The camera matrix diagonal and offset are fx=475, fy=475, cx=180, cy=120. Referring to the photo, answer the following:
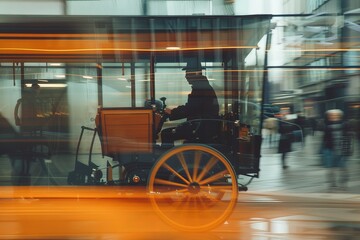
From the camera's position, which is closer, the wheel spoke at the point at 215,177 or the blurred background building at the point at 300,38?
the blurred background building at the point at 300,38

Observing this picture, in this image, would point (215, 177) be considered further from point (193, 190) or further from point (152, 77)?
point (152, 77)

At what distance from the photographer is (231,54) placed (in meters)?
4.33

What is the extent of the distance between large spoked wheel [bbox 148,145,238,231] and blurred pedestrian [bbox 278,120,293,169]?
1.63 ft

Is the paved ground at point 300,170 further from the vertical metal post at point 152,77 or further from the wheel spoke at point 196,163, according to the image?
the vertical metal post at point 152,77

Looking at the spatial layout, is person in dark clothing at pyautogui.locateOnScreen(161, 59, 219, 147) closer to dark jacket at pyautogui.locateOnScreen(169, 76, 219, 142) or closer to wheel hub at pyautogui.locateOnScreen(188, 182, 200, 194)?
dark jacket at pyautogui.locateOnScreen(169, 76, 219, 142)

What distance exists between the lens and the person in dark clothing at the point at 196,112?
14.2 ft

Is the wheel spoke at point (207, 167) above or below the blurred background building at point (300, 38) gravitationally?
below

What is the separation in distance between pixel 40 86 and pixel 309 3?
256 cm

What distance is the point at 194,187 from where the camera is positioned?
4426 millimetres

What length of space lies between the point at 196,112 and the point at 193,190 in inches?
28.8

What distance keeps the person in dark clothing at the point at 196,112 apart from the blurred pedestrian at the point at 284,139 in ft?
2.01

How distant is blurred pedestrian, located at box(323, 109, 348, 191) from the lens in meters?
4.39

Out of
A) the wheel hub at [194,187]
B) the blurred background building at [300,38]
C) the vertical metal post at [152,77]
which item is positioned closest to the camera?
the blurred background building at [300,38]

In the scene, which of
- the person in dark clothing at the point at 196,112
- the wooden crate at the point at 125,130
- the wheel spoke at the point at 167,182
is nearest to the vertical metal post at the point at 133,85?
the wooden crate at the point at 125,130
